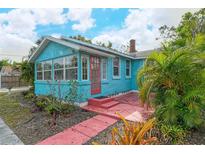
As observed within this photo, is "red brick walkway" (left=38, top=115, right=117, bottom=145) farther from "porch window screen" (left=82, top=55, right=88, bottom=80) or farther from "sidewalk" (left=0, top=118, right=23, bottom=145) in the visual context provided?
"porch window screen" (left=82, top=55, right=88, bottom=80)

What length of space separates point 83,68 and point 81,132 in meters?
3.96

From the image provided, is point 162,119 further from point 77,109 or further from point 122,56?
point 122,56

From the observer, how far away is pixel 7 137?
503 centimetres

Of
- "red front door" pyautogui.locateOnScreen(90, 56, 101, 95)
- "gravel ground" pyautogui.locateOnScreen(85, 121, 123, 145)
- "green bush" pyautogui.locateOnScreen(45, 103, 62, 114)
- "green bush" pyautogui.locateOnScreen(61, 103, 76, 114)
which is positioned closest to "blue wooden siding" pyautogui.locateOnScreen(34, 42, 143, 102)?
"red front door" pyautogui.locateOnScreen(90, 56, 101, 95)

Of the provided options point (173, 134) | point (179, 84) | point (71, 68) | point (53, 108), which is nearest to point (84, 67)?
point (71, 68)

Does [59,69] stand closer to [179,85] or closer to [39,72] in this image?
[39,72]

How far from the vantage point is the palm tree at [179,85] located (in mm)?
4449

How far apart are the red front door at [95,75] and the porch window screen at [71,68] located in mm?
885

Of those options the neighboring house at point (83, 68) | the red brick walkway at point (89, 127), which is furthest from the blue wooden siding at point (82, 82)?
the red brick walkway at point (89, 127)

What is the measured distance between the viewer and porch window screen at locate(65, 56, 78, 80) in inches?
336
